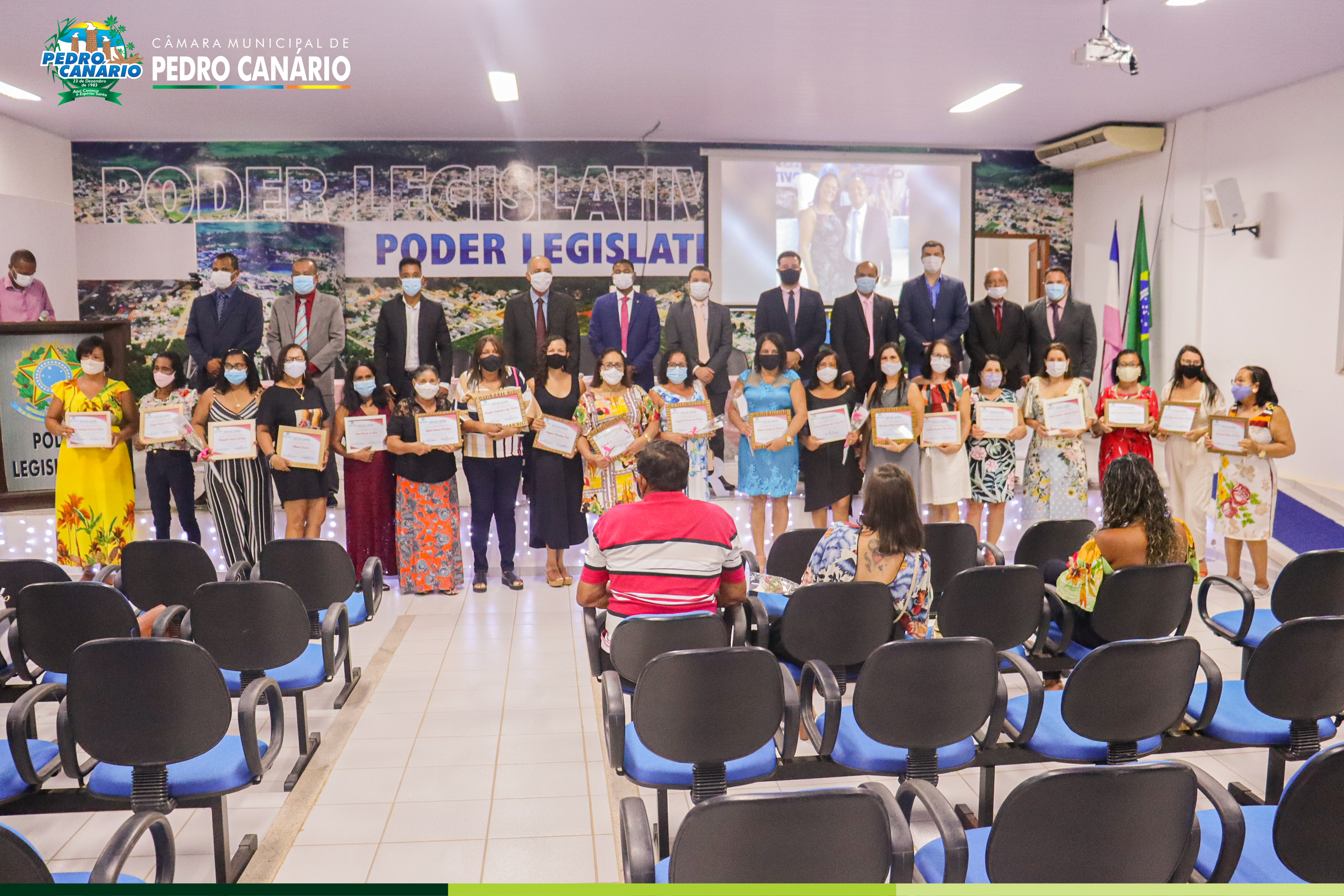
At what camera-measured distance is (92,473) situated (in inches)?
257

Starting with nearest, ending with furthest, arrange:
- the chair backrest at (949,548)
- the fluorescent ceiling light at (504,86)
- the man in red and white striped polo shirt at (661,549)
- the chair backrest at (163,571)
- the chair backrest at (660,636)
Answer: the chair backrest at (660,636) → the man in red and white striped polo shirt at (661,549) → the chair backrest at (163,571) → the chair backrest at (949,548) → the fluorescent ceiling light at (504,86)

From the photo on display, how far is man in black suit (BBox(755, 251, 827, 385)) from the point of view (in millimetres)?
7590

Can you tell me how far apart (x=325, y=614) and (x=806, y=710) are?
2.19m

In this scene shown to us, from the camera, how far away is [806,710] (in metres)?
3.19

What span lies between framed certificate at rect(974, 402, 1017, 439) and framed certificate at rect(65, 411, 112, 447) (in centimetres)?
595

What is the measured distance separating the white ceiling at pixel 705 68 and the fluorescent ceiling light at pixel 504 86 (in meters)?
0.10

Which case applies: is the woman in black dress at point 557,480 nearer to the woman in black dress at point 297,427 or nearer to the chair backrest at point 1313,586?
the woman in black dress at point 297,427

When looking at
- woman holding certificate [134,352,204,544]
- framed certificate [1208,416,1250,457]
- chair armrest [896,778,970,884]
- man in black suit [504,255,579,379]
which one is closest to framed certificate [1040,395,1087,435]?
framed certificate [1208,416,1250,457]

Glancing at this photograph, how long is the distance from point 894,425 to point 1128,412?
1628 mm

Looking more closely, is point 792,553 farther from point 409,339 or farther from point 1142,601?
point 409,339

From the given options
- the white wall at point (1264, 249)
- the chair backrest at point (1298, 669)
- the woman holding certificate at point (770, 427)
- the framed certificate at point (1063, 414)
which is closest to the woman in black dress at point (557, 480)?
the woman holding certificate at point (770, 427)

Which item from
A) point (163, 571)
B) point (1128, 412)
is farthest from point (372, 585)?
point (1128, 412)

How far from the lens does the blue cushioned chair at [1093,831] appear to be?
6.51ft

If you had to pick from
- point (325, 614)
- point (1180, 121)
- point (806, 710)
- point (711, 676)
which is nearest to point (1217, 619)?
point (806, 710)
